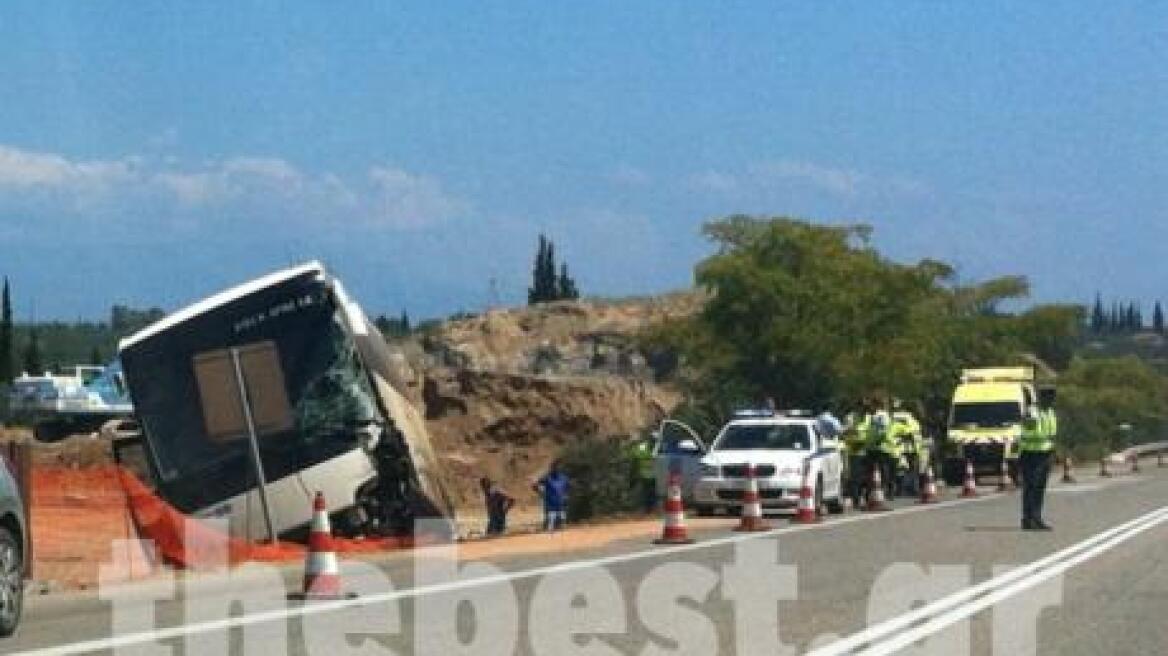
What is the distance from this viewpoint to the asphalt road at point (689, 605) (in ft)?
43.0

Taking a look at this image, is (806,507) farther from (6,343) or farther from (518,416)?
(6,343)

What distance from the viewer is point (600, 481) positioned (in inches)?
1651

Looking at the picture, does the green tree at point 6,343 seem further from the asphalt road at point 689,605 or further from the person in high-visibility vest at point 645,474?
the asphalt road at point 689,605

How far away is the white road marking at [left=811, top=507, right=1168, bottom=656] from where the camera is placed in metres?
13.0

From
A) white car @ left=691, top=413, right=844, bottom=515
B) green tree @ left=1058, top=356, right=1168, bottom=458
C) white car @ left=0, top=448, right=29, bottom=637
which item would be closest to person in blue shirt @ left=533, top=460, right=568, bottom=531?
white car @ left=691, top=413, right=844, bottom=515

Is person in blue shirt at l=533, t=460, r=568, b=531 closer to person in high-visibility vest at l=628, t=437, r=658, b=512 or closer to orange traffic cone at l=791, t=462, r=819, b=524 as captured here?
person in high-visibility vest at l=628, t=437, r=658, b=512

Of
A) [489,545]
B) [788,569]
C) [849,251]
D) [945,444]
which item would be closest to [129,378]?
[489,545]

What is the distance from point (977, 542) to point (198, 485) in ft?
31.5

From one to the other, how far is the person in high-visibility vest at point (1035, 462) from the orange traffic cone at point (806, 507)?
11.3 ft

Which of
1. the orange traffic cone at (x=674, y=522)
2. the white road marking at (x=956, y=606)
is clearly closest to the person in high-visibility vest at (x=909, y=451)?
the white road marking at (x=956, y=606)

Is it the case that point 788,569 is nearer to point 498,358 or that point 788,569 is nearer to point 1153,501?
point 1153,501
